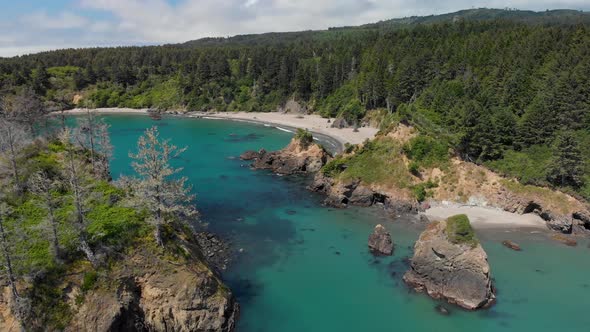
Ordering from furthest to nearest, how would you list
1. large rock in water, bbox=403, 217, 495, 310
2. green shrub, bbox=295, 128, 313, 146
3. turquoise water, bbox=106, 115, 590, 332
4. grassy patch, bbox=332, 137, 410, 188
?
green shrub, bbox=295, 128, 313, 146 → grassy patch, bbox=332, 137, 410, 188 → large rock in water, bbox=403, 217, 495, 310 → turquoise water, bbox=106, 115, 590, 332

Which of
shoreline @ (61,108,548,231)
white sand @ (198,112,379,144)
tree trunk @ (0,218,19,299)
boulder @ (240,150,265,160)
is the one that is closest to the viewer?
tree trunk @ (0,218,19,299)

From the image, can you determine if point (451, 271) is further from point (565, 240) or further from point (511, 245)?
point (565, 240)

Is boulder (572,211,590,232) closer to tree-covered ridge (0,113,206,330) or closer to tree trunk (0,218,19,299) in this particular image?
tree-covered ridge (0,113,206,330)

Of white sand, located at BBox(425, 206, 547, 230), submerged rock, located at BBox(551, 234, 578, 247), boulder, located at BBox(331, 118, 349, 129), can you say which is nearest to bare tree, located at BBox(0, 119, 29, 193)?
white sand, located at BBox(425, 206, 547, 230)

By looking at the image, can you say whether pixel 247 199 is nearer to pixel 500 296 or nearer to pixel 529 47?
pixel 500 296

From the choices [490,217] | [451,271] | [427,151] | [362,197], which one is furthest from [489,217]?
[451,271]

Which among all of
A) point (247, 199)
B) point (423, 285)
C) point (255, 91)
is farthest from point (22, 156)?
point (255, 91)
